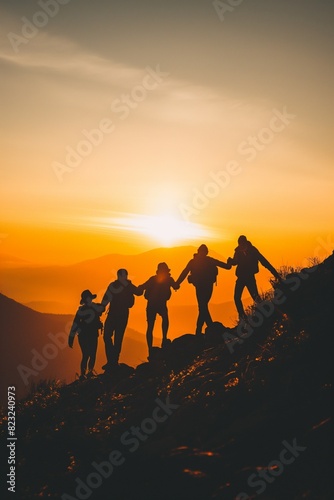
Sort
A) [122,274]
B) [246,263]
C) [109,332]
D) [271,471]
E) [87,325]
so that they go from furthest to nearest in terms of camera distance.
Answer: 1. [87,325]
2. [109,332]
3. [122,274]
4. [246,263]
5. [271,471]

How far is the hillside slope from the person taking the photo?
23.6 ft

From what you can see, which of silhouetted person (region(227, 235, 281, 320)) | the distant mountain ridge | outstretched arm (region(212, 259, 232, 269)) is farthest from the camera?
the distant mountain ridge

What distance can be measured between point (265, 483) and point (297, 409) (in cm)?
174

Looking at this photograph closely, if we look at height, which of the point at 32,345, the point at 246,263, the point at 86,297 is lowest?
the point at 246,263

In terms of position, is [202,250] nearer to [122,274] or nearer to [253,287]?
[253,287]

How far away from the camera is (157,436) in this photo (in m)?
9.75

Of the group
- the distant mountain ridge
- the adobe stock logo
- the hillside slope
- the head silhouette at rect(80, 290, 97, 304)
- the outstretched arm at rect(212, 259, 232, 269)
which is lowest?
the adobe stock logo

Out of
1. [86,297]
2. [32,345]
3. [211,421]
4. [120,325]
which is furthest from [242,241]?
[32,345]

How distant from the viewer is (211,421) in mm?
9227

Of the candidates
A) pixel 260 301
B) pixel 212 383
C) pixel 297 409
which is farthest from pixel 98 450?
pixel 260 301

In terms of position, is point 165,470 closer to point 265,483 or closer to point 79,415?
point 265,483

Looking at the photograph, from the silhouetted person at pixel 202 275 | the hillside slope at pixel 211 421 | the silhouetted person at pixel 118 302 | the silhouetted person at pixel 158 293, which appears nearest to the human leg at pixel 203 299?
the silhouetted person at pixel 202 275

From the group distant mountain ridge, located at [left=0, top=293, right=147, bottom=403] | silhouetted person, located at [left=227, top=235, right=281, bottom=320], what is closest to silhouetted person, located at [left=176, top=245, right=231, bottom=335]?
silhouetted person, located at [left=227, top=235, right=281, bottom=320]

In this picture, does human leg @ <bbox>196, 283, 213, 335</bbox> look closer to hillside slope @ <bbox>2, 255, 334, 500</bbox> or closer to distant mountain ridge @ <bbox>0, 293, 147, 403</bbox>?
hillside slope @ <bbox>2, 255, 334, 500</bbox>
